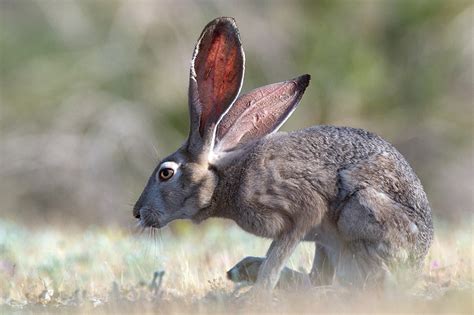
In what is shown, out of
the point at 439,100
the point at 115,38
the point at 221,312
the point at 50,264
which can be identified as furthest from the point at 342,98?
the point at 221,312

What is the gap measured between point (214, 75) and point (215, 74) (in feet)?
0.03

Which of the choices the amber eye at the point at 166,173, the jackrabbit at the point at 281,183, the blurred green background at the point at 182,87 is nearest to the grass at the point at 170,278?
the jackrabbit at the point at 281,183

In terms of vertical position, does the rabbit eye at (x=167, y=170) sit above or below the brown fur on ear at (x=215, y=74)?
below

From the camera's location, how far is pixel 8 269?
25.5ft

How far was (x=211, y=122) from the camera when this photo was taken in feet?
22.4

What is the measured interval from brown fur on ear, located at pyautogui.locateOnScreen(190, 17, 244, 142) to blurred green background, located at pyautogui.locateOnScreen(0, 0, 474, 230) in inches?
558

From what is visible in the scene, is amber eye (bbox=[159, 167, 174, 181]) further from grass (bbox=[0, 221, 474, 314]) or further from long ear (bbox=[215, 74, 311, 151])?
grass (bbox=[0, 221, 474, 314])

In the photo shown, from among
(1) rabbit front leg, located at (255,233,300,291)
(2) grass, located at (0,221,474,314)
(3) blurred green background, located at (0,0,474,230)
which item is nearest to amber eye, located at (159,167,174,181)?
(2) grass, located at (0,221,474,314)

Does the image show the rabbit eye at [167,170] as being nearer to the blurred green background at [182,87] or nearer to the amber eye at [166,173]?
the amber eye at [166,173]

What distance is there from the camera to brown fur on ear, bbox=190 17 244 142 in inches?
267

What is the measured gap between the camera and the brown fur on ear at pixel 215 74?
6777 mm

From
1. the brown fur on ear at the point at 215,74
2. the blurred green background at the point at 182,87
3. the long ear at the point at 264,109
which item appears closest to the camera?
the brown fur on ear at the point at 215,74

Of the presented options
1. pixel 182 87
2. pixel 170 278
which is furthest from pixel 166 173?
pixel 182 87

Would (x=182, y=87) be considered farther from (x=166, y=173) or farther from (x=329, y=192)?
(x=329, y=192)
